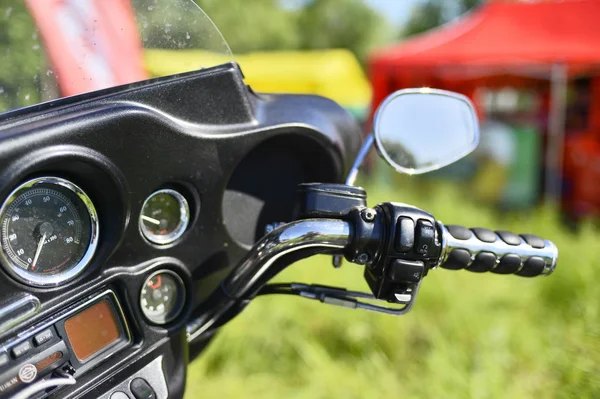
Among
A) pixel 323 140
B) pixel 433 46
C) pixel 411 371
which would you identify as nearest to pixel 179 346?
pixel 323 140

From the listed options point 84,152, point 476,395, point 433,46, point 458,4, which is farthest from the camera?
point 458,4

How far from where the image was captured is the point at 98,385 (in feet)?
3.43

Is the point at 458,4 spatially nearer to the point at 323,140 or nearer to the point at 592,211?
the point at 592,211

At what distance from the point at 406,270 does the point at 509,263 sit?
0.24 meters

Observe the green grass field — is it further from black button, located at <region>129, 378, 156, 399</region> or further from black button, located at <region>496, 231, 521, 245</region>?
black button, located at <region>129, 378, 156, 399</region>

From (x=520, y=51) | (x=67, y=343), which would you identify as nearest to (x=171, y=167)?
(x=67, y=343)

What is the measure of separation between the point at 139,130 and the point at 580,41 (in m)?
8.59

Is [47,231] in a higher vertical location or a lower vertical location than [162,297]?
higher

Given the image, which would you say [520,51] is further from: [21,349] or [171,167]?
[21,349]

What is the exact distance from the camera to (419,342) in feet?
11.0

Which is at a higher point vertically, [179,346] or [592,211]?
[179,346]

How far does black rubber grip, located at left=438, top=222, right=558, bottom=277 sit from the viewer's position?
1118mm

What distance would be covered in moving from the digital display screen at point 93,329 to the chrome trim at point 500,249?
622 millimetres

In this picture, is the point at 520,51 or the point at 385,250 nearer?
the point at 385,250
